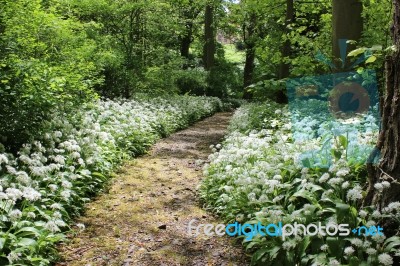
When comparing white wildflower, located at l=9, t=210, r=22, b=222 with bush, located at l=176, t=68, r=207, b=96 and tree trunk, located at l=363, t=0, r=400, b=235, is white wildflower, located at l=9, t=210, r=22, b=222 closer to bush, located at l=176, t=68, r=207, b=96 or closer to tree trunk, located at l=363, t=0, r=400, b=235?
tree trunk, located at l=363, t=0, r=400, b=235

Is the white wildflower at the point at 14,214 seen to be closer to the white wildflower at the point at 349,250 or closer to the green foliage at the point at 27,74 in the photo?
the green foliage at the point at 27,74

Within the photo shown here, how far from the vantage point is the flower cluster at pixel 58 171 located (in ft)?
12.4

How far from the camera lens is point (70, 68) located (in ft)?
24.8

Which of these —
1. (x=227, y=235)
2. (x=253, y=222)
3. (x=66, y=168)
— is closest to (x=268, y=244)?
(x=253, y=222)

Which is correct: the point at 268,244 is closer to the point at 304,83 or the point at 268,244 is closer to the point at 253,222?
the point at 253,222

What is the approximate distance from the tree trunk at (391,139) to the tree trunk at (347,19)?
476cm

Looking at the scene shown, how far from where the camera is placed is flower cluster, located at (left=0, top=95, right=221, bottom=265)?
12.4ft

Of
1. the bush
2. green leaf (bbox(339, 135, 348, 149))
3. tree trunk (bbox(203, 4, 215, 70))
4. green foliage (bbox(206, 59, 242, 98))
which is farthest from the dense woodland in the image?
tree trunk (bbox(203, 4, 215, 70))

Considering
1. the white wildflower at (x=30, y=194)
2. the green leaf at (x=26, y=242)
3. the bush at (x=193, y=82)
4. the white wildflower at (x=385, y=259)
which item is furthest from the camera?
the bush at (x=193, y=82)

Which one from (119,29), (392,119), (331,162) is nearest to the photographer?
(392,119)

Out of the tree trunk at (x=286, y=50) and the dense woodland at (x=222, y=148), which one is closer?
the dense woodland at (x=222, y=148)

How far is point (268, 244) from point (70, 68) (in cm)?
568

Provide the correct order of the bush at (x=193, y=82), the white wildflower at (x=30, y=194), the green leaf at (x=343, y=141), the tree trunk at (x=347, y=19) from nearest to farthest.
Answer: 1. the white wildflower at (x=30, y=194)
2. the green leaf at (x=343, y=141)
3. the tree trunk at (x=347, y=19)
4. the bush at (x=193, y=82)

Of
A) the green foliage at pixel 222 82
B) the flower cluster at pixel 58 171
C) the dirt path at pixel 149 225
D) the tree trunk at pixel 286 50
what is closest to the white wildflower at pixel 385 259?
the dirt path at pixel 149 225
